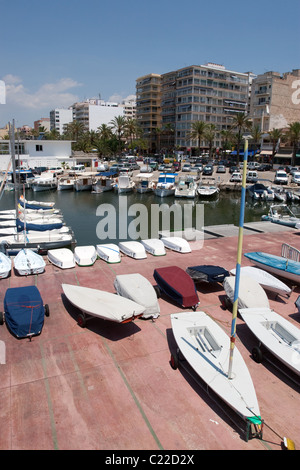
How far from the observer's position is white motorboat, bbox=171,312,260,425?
8.35 meters

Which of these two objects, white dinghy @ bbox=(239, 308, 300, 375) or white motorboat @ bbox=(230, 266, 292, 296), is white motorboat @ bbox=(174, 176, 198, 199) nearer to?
white motorboat @ bbox=(230, 266, 292, 296)

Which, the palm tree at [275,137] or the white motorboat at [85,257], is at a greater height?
the palm tree at [275,137]

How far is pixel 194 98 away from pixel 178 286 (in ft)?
331

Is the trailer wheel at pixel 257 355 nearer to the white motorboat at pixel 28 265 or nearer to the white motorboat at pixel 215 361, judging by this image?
the white motorboat at pixel 215 361

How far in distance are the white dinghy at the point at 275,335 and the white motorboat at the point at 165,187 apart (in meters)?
46.2

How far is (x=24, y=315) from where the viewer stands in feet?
39.9

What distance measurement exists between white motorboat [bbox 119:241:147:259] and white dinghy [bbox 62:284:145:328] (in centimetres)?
702

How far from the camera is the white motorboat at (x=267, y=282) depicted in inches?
596

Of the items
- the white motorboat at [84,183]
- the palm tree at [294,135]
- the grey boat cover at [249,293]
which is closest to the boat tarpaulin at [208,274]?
the grey boat cover at [249,293]

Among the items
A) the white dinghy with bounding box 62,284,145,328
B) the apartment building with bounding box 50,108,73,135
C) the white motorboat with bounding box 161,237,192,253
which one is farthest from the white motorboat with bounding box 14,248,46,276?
the apartment building with bounding box 50,108,73,135

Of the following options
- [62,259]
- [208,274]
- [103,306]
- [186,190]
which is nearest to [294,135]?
[186,190]

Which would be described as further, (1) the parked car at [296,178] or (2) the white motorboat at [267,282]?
(1) the parked car at [296,178]

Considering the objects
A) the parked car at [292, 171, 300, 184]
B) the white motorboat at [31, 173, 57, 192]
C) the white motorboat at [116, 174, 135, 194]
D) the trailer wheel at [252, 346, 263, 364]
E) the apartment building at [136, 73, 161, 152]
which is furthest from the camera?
the apartment building at [136, 73, 161, 152]
